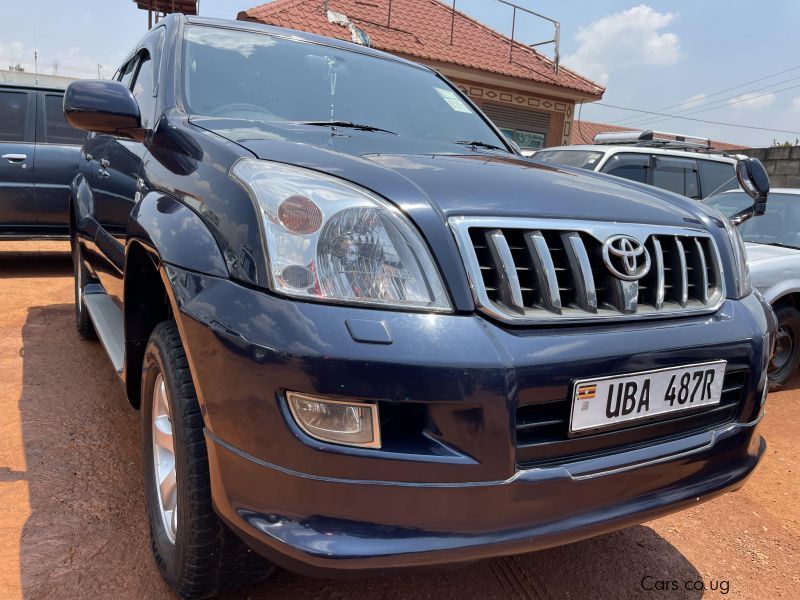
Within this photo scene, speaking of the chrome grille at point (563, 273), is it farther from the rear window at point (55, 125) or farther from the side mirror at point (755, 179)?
the rear window at point (55, 125)

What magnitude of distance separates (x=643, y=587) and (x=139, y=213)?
2011 millimetres

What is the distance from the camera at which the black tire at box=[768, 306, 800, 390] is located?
433cm

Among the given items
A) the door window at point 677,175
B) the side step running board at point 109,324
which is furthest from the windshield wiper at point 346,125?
the door window at point 677,175

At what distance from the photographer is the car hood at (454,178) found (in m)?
1.56

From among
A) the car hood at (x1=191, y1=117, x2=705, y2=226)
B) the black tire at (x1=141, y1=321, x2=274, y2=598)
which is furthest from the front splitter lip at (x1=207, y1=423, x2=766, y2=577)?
the car hood at (x1=191, y1=117, x2=705, y2=226)

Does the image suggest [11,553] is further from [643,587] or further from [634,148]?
[634,148]

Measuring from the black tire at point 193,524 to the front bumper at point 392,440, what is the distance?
0.36 ft

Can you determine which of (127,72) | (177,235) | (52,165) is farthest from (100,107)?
(52,165)

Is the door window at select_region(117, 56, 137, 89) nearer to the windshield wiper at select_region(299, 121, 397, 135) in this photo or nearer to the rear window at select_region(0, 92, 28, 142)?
the windshield wiper at select_region(299, 121, 397, 135)

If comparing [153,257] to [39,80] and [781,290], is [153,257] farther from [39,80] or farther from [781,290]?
[39,80]

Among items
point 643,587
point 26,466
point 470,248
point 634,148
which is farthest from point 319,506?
point 634,148

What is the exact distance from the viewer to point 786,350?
14.6 feet

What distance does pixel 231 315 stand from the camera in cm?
139

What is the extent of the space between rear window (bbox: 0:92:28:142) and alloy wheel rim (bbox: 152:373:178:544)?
539 centimetres
